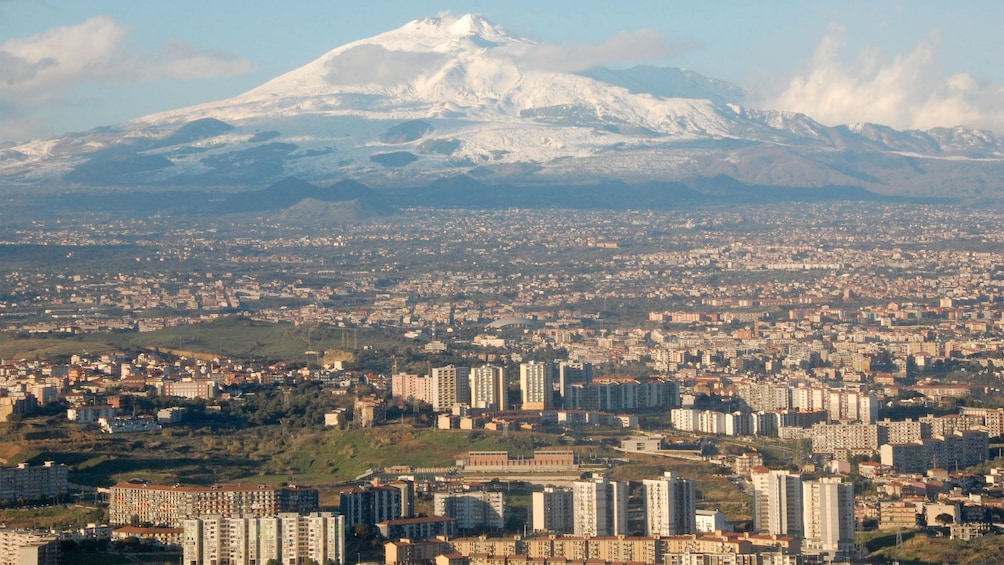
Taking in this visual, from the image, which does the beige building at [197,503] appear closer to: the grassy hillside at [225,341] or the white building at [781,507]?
the white building at [781,507]

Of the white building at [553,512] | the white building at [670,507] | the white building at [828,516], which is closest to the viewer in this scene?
the white building at [828,516]

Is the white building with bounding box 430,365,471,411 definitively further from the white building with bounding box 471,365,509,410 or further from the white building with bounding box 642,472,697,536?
the white building with bounding box 642,472,697,536

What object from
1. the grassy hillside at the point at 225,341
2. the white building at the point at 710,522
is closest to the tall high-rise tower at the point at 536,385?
the grassy hillside at the point at 225,341

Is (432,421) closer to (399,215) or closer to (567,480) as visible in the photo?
(567,480)

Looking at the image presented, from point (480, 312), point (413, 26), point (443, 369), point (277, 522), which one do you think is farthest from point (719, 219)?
point (277, 522)

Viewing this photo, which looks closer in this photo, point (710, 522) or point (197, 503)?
point (710, 522)

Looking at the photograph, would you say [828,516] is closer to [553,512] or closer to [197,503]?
[553,512]

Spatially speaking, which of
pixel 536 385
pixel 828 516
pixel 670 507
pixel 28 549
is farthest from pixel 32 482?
pixel 536 385

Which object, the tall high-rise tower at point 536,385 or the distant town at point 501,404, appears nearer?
the distant town at point 501,404
